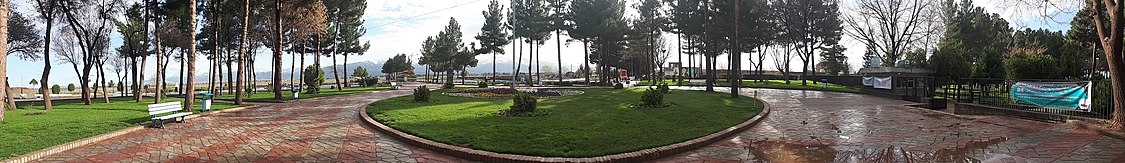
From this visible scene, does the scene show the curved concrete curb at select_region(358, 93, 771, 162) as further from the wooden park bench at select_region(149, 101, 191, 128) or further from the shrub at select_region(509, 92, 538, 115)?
the wooden park bench at select_region(149, 101, 191, 128)

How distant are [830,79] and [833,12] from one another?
754 centimetres

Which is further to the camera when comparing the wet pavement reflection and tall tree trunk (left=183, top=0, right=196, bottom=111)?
tall tree trunk (left=183, top=0, right=196, bottom=111)

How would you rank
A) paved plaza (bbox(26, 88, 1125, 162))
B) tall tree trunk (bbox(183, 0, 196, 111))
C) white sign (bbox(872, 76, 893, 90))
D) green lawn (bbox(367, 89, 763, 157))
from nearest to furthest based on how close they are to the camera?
paved plaza (bbox(26, 88, 1125, 162)) → green lawn (bbox(367, 89, 763, 157)) → tall tree trunk (bbox(183, 0, 196, 111)) → white sign (bbox(872, 76, 893, 90))

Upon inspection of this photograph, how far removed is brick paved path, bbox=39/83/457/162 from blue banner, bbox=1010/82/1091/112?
12264 mm

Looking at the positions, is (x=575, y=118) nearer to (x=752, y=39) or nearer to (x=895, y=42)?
(x=895, y=42)

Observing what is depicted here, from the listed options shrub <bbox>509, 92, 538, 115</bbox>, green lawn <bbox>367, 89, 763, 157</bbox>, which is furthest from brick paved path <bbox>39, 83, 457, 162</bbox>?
shrub <bbox>509, 92, 538, 115</bbox>

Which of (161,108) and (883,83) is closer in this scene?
(161,108)

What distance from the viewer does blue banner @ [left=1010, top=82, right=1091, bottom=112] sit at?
1077 centimetres

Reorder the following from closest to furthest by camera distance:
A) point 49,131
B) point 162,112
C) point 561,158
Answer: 1. point 561,158
2. point 49,131
3. point 162,112

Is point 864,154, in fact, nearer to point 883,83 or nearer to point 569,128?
point 569,128

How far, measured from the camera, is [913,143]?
8.25 meters

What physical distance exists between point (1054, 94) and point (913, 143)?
6010 millimetres

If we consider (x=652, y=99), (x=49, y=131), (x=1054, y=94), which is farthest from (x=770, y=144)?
(x=49, y=131)

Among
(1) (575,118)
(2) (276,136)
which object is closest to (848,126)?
(1) (575,118)
